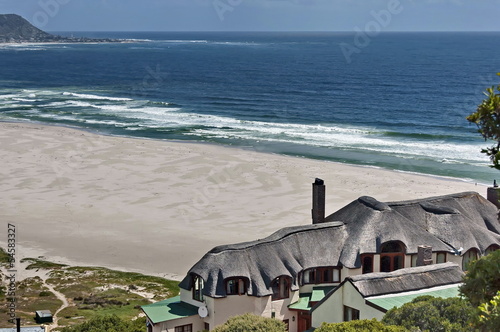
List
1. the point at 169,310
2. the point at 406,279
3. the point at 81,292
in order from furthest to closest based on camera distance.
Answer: the point at 81,292 → the point at 169,310 → the point at 406,279

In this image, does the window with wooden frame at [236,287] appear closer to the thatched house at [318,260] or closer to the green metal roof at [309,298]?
the thatched house at [318,260]

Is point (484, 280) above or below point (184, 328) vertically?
above

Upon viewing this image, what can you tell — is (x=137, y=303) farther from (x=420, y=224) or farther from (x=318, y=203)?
(x=420, y=224)

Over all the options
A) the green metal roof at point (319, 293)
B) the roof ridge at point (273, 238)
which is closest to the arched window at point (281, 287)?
the green metal roof at point (319, 293)

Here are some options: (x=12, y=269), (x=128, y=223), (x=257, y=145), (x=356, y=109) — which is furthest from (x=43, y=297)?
(x=356, y=109)

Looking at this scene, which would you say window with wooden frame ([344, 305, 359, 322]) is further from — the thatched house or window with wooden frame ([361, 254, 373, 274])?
window with wooden frame ([361, 254, 373, 274])

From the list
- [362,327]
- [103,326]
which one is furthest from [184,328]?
[362,327]
